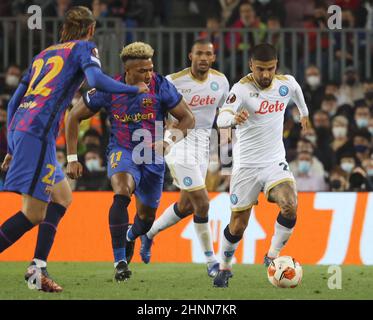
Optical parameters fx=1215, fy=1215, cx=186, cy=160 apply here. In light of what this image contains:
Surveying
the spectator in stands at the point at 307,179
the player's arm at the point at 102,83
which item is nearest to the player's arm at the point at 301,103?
the player's arm at the point at 102,83

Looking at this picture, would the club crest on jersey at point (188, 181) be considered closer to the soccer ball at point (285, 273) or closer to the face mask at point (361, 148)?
the soccer ball at point (285, 273)

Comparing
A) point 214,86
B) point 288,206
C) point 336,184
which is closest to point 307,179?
point 336,184

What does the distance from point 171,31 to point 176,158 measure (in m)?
5.09

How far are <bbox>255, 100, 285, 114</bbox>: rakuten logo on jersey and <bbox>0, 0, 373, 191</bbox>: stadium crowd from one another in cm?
462

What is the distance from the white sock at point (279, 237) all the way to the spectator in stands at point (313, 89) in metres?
5.97

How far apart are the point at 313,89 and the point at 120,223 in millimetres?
7292

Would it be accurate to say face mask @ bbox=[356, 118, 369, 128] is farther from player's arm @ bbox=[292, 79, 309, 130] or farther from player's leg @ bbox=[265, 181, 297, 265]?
player's leg @ bbox=[265, 181, 297, 265]

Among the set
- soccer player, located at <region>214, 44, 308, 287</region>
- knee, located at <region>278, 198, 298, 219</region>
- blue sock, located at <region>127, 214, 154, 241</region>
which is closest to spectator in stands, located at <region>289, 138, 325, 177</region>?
blue sock, located at <region>127, 214, 154, 241</region>

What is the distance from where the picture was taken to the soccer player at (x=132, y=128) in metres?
11.5

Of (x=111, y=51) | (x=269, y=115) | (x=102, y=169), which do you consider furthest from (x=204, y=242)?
(x=111, y=51)

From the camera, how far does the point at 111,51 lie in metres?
17.8

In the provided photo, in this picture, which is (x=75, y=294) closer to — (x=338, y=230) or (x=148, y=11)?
(x=338, y=230)

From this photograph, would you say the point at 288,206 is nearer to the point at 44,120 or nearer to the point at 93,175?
the point at 44,120

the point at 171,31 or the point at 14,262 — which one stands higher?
the point at 171,31
